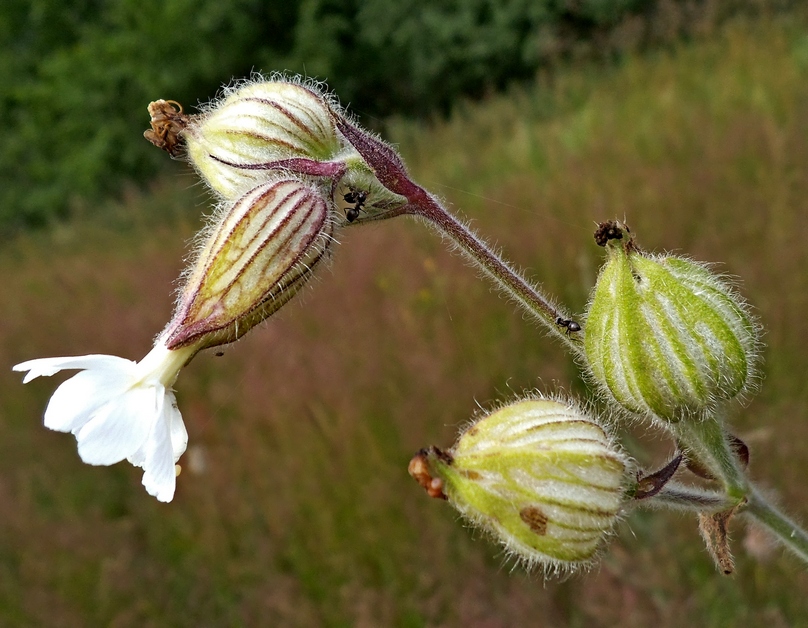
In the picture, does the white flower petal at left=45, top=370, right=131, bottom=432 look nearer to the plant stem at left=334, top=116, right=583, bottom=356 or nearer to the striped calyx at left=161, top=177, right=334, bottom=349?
the striped calyx at left=161, top=177, right=334, bottom=349

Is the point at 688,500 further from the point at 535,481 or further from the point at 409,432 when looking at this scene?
the point at 409,432

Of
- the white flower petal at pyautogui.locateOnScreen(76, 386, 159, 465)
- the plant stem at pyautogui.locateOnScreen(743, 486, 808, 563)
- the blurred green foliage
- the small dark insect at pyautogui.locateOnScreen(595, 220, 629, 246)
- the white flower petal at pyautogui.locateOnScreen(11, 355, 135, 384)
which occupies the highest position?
the blurred green foliage

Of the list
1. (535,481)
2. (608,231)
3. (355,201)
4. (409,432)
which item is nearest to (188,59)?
(409,432)

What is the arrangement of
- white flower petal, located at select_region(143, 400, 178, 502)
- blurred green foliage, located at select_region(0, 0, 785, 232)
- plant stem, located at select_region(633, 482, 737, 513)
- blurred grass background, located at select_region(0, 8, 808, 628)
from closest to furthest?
white flower petal, located at select_region(143, 400, 178, 502) < plant stem, located at select_region(633, 482, 737, 513) < blurred grass background, located at select_region(0, 8, 808, 628) < blurred green foliage, located at select_region(0, 0, 785, 232)

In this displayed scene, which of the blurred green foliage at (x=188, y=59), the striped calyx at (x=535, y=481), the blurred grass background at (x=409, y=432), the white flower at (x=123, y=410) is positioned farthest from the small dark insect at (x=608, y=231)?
the blurred green foliage at (x=188, y=59)

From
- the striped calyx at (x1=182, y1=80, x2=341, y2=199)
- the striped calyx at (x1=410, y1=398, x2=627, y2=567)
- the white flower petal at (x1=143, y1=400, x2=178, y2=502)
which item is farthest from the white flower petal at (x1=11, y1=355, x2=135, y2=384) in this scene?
the striped calyx at (x1=410, y1=398, x2=627, y2=567)

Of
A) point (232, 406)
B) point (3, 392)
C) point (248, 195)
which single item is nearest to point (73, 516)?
point (232, 406)
